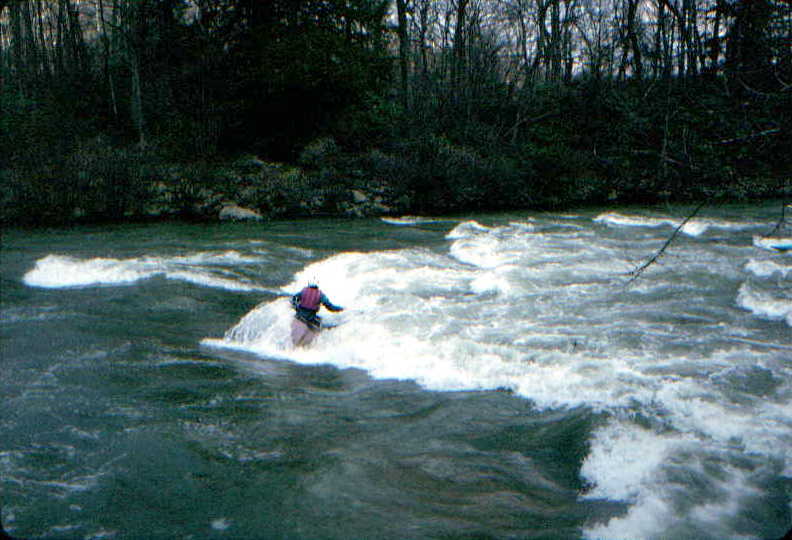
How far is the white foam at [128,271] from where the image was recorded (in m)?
14.0

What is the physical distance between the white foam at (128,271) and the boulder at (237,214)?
955cm

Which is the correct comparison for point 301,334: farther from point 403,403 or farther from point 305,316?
point 403,403

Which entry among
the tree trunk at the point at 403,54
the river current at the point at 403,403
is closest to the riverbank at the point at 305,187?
the tree trunk at the point at 403,54

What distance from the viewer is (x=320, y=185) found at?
28891mm

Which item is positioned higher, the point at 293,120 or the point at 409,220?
the point at 293,120

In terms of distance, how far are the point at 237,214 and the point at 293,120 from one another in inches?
324

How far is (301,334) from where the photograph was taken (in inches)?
392

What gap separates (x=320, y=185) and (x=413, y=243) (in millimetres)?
10129

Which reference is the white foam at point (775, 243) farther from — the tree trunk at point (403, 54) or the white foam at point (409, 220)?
the tree trunk at point (403, 54)

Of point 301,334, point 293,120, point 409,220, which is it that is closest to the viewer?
point 301,334

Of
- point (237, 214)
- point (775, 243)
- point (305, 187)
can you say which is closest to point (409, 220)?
point (305, 187)

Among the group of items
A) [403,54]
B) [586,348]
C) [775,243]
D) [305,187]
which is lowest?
[586,348]

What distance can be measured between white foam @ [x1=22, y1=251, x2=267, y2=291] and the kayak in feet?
12.5

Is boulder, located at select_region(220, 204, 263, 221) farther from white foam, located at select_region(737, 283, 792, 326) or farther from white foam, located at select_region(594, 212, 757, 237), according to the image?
white foam, located at select_region(737, 283, 792, 326)
